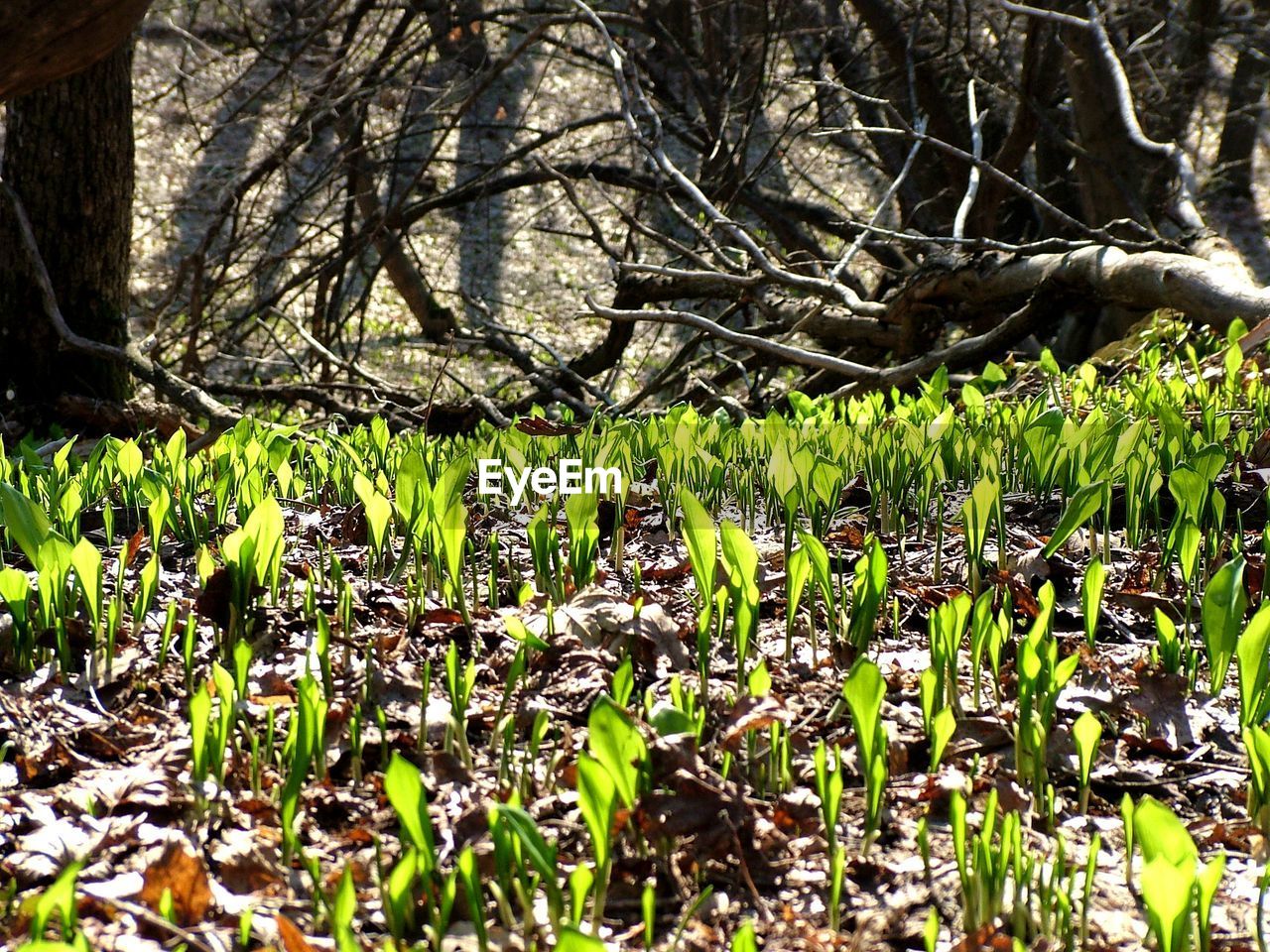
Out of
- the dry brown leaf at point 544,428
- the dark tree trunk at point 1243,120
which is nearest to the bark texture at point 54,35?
the dry brown leaf at point 544,428

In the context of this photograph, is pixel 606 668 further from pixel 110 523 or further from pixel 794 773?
pixel 110 523

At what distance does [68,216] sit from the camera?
5.81 metres

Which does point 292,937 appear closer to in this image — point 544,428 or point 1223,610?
point 1223,610

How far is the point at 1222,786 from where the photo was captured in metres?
1.36

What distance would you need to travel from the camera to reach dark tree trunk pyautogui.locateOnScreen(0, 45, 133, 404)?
18.6 ft

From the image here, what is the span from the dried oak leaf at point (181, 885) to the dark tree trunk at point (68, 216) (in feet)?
17.6

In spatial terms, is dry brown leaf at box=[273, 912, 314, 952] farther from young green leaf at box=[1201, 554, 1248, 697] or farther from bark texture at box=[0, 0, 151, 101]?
bark texture at box=[0, 0, 151, 101]

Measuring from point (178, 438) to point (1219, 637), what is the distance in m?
2.32

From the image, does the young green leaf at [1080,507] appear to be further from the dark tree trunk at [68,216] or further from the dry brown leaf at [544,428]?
the dark tree trunk at [68,216]

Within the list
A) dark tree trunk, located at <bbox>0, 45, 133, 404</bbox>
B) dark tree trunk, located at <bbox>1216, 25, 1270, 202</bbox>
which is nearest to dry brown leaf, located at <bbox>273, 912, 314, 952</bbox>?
dark tree trunk, located at <bbox>0, 45, 133, 404</bbox>

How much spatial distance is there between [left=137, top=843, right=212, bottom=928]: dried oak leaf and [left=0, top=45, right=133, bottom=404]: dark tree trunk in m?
5.37

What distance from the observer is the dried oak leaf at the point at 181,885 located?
1.10m

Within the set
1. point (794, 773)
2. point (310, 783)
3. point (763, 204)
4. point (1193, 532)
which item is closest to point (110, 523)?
point (310, 783)

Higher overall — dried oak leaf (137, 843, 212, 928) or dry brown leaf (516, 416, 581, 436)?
dry brown leaf (516, 416, 581, 436)
